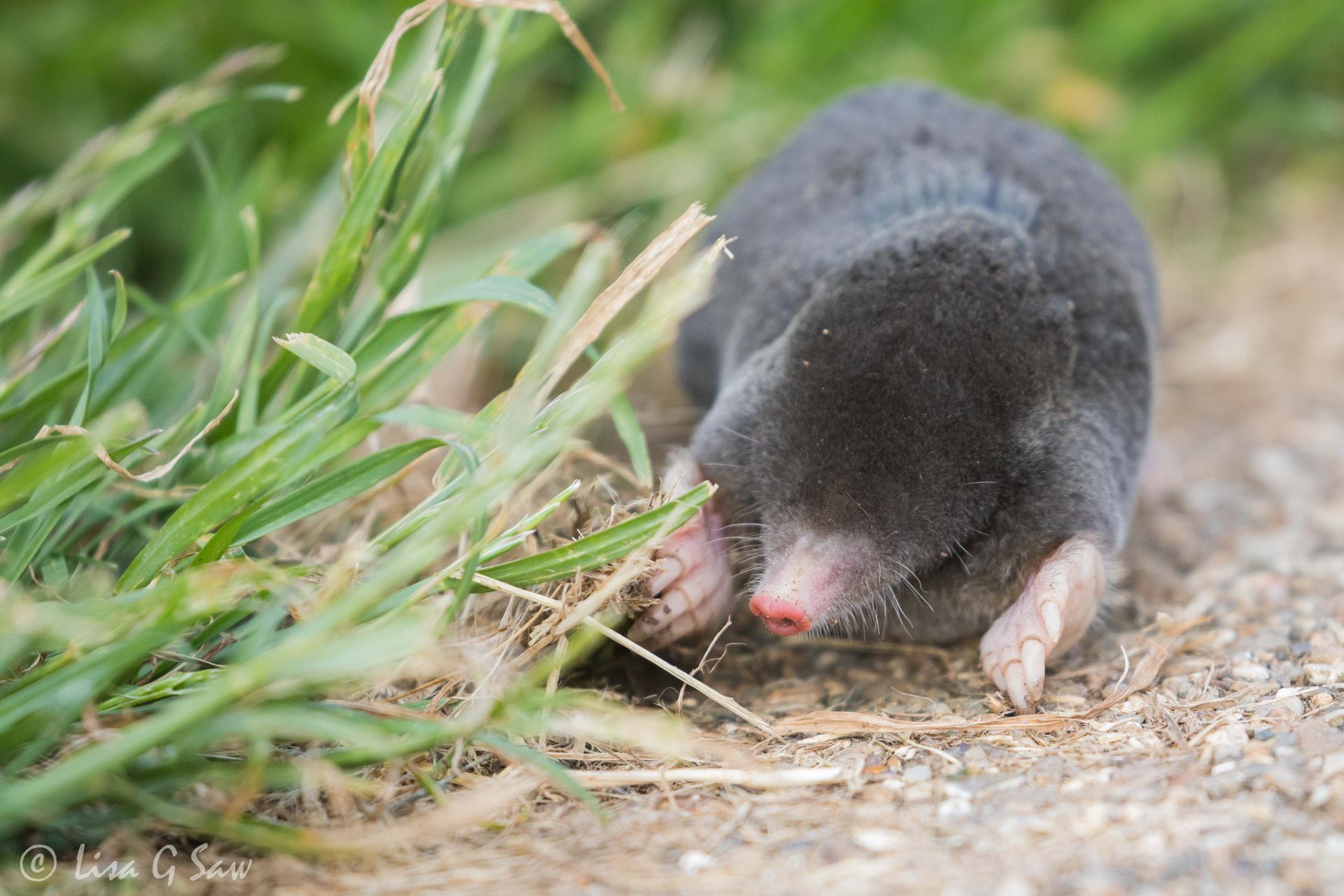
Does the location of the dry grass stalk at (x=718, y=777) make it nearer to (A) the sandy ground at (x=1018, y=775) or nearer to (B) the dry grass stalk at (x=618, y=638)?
(A) the sandy ground at (x=1018, y=775)

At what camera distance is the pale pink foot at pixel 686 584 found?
1.62 meters

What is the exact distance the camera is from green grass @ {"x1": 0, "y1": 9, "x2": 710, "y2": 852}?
3.86 feet

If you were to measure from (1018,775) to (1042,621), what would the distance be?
242 millimetres

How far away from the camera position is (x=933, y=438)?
1.56m

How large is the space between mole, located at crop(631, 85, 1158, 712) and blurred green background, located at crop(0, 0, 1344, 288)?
1.37 metres

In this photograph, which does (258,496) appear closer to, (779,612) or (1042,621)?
(779,612)

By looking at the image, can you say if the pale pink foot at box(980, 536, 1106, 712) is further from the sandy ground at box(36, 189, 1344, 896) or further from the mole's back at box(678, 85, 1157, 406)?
the mole's back at box(678, 85, 1157, 406)

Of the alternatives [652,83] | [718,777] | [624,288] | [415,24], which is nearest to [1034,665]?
[718,777]

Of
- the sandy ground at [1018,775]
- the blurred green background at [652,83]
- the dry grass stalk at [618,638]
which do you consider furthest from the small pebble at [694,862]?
the blurred green background at [652,83]

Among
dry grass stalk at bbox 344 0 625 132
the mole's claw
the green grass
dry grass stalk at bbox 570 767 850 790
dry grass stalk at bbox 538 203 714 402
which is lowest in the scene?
dry grass stalk at bbox 570 767 850 790

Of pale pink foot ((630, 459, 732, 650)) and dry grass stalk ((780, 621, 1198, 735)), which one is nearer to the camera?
dry grass stalk ((780, 621, 1198, 735))

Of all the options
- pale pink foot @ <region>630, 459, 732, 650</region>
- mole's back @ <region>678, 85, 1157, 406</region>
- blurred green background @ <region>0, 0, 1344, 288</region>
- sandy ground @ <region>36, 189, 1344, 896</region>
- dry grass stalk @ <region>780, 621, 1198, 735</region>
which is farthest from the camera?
blurred green background @ <region>0, 0, 1344, 288</region>

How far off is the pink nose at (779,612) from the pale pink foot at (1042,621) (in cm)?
27

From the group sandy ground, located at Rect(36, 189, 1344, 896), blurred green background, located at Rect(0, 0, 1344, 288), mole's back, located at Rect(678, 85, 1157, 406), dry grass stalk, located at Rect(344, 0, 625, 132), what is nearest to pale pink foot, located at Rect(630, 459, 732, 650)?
sandy ground, located at Rect(36, 189, 1344, 896)
